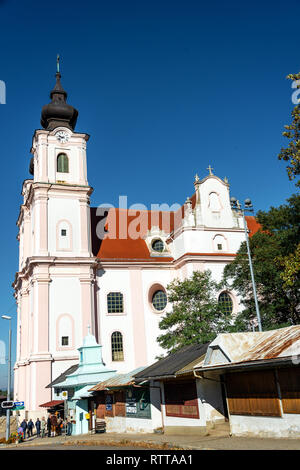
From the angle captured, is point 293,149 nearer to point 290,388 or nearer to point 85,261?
point 290,388

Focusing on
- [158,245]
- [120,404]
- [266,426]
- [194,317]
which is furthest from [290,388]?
[158,245]

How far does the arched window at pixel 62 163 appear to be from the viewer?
1574 inches

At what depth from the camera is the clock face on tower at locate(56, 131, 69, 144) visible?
40.4 m

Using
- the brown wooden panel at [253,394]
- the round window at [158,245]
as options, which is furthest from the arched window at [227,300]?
the brown wooden panel at [253,394]

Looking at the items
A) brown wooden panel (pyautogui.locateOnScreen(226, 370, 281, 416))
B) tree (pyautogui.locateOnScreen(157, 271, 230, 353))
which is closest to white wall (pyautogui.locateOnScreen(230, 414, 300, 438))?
brown wooden panel (pyautogui.locateOnScreen(226, 370, 281, 416))

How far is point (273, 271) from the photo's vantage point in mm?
27094

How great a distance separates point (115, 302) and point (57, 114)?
17947 millimetres

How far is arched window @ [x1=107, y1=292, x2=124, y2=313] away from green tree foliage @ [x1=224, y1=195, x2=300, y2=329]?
11680mm

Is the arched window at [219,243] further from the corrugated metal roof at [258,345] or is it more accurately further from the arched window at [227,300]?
the corrugated metal roof at [258,345]

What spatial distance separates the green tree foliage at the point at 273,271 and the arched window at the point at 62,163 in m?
18.4

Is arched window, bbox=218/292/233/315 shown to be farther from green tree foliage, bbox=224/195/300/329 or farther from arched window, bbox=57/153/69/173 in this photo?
arched window, bbox=57/153/69/173

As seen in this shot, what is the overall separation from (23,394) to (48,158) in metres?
19.7

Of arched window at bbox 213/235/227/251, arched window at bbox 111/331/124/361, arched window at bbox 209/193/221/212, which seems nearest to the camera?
arched window at bbox 111/331/124/361
